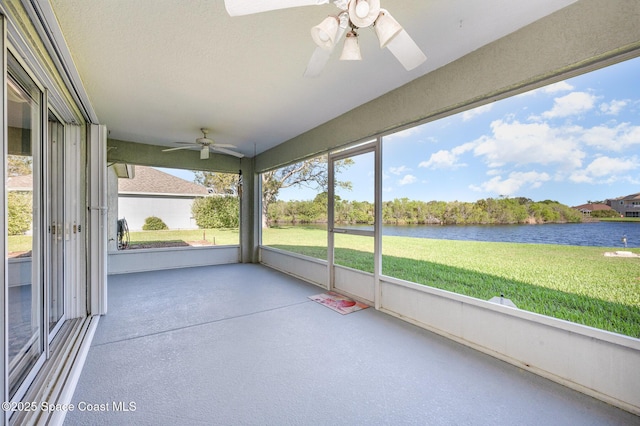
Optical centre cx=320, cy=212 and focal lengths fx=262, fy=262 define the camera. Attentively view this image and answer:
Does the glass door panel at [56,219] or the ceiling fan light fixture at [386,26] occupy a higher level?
the ceiling fan light fixture at [386,26]

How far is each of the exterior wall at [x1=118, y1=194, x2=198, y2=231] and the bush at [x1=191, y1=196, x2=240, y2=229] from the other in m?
0.16

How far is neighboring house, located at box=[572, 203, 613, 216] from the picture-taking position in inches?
93.4

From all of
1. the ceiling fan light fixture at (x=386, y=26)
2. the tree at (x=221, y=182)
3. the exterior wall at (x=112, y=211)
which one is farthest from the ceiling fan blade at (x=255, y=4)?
the exterior wall at (x=112, y=211)

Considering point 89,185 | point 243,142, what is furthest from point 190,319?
point 243,142

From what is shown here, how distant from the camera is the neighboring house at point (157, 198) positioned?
6031 mm

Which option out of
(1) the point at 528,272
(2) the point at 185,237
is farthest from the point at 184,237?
(1) the point at 528,272

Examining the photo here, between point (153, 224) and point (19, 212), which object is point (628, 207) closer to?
point (19, 212)

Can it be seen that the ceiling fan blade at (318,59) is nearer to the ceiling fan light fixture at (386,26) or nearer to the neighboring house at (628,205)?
the ceiling fan light fixture at (386,26)

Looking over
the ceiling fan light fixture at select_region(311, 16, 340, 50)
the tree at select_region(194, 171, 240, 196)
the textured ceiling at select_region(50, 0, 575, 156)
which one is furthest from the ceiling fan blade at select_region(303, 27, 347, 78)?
the tree at select_region(194, 171, 240, 196)

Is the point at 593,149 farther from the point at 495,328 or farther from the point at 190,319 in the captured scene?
the point at 190,319

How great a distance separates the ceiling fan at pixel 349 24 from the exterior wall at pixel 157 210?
594cm

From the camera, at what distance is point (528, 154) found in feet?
12.0

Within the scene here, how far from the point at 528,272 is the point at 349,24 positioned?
3.94m

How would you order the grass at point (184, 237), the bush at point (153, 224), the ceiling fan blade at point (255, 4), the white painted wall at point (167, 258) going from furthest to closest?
the bush at point (153, 224)
the grass at point (184, 237)
the white painted wall at point (167, 258)
the ceiling fan blade at point (255, 4)
